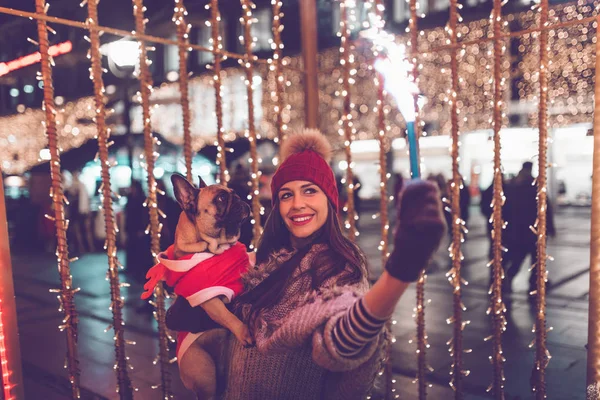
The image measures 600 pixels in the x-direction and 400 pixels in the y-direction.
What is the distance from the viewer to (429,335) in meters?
5.43

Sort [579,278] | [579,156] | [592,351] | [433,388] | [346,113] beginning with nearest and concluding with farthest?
1. [592,351]
2. [346,113]
3. [433,388]
4. [579,278]
5. [579,156]

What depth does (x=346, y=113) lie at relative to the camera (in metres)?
3.49

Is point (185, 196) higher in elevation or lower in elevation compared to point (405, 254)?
higher

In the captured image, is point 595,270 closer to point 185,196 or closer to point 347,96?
point 347,96

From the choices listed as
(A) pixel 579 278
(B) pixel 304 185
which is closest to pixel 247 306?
(B) pixel 304 185

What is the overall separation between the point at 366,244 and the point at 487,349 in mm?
7576

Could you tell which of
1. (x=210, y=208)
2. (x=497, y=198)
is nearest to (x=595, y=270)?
(x=497, y=198)

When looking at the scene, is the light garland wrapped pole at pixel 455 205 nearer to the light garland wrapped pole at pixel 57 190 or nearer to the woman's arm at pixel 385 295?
the woman's arm at pixel 385 295

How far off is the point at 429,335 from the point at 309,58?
3.48 meters

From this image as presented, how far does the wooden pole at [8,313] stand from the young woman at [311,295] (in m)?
0.83

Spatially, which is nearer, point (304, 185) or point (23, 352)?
point (304, 185)

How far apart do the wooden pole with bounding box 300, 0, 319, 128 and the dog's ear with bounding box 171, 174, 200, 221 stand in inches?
76.1

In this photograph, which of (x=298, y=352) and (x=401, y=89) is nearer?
(x=401, y=89)

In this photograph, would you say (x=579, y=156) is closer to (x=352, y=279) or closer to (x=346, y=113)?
(x=346, y=113)
